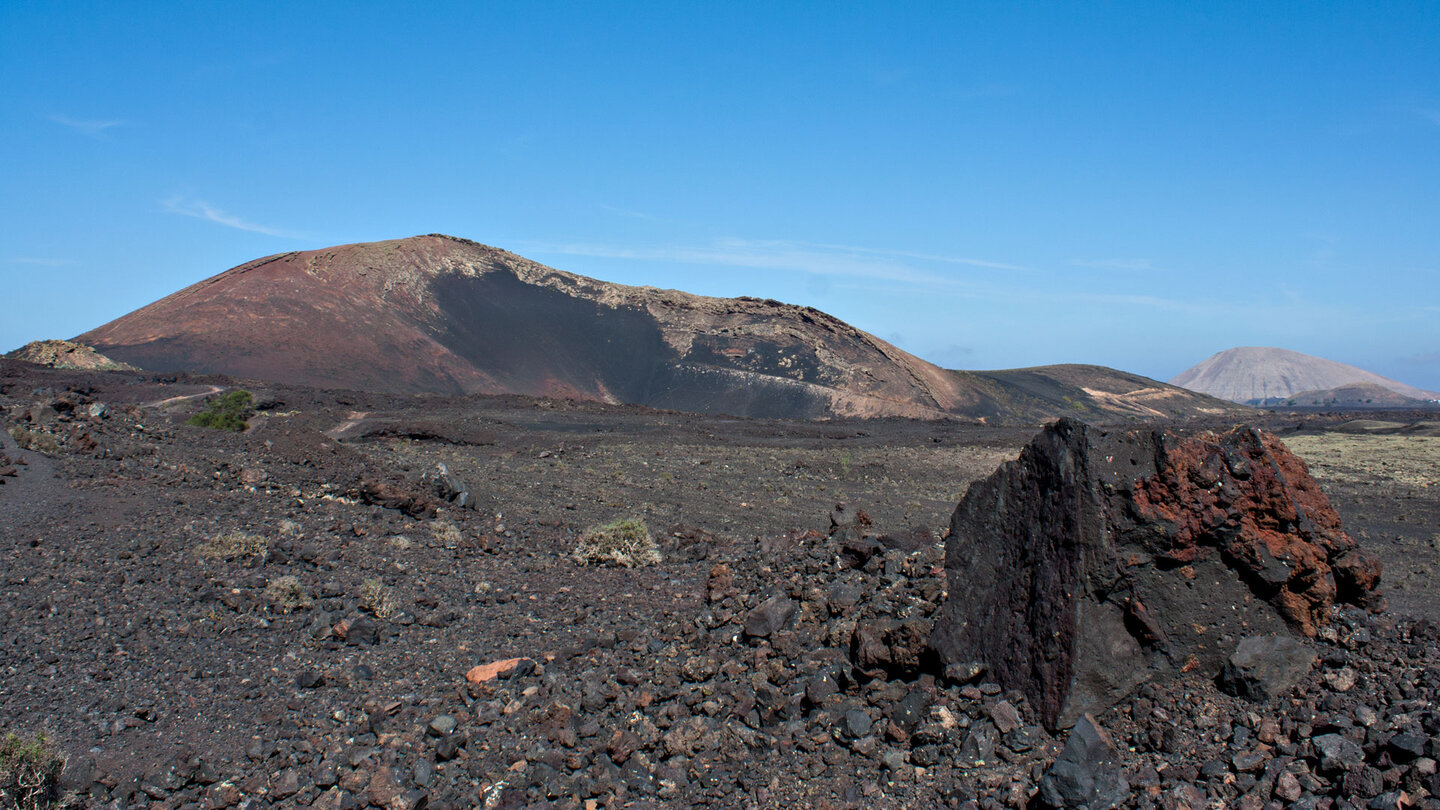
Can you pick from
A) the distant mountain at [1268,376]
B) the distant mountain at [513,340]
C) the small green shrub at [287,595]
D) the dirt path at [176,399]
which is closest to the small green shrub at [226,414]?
the dirt path at [176,399]

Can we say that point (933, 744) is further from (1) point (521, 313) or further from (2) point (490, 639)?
(1) point (521, 313)

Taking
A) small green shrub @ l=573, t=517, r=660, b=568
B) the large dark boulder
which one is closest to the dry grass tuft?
small green shrub @ l=573, t=517, r=660, b=568

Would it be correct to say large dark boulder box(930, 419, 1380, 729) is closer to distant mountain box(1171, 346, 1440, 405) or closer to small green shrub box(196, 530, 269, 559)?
small green shrub box(196, 530, 269, 559)

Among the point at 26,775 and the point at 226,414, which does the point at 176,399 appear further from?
the point at 26,775

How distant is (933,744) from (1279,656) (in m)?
1.72

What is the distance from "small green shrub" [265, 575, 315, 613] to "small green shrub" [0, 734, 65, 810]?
2.25 metres

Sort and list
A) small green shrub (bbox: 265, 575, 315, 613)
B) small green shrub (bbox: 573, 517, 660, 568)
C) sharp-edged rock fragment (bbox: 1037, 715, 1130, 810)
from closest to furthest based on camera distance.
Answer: sharp-edged rock fragment (bbox: 1037, 715, 1130, 810) < small green shrub (bbox: 265, 575, 315, 613) < small green shrub (bbox: 573, 517, 660, 568)

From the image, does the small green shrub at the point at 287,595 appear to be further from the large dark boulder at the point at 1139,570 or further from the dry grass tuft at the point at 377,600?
the large dark boulder at the point at 1139,570

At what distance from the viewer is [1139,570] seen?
4.32 meters

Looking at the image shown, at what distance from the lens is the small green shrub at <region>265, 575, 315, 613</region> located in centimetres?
640

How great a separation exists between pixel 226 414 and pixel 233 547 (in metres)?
14.6

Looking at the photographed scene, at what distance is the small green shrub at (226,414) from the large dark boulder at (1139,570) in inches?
673

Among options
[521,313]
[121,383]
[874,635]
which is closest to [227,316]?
[121,383]

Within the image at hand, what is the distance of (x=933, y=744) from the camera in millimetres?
4219
